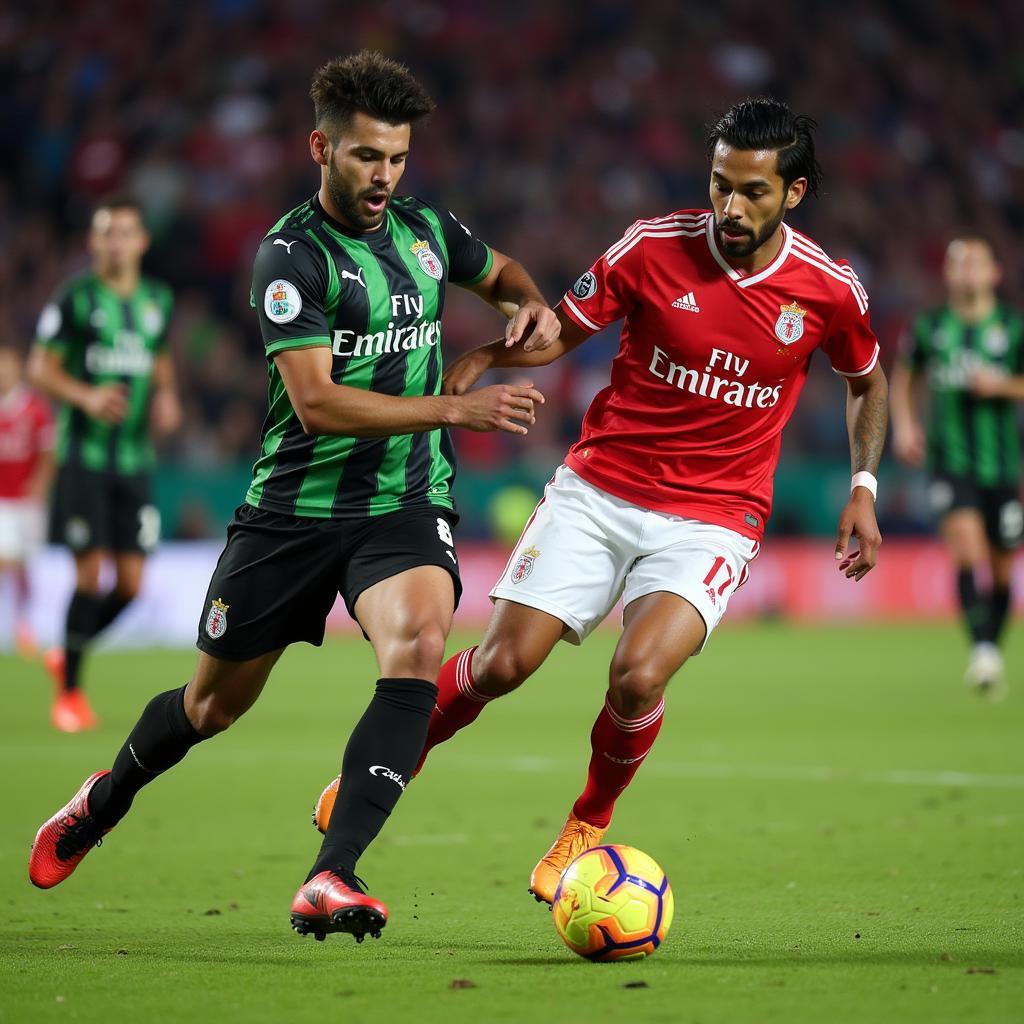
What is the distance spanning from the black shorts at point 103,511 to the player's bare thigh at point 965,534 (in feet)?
16.9

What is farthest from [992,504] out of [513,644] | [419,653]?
[419,653]

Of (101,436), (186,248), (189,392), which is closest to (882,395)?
(101,436)

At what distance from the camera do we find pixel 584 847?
5113mm

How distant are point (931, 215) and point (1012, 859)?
56.5 ft

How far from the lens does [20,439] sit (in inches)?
592

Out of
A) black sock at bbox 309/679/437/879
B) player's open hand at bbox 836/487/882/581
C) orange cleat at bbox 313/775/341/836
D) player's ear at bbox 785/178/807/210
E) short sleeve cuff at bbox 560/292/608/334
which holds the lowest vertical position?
orange cleat at bbox 313/775/341/836

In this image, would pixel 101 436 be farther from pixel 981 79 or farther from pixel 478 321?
pixel 981 79

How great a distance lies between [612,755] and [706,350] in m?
1.24

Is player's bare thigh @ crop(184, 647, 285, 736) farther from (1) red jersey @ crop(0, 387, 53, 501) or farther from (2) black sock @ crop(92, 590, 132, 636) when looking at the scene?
(1) red jersey @ crop(0, 387, 53, 501)

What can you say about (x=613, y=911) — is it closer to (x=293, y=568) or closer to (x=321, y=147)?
(x=293, y=568)

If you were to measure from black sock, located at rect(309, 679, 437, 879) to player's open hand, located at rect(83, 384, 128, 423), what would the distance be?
4.87 m

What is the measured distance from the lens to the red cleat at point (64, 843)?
16.5ft

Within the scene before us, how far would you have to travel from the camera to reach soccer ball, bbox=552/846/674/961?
13.7 ft

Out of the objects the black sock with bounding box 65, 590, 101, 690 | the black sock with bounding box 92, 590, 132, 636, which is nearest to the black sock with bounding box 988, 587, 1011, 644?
the black sock with bounding box 92, 590, 132, 636
